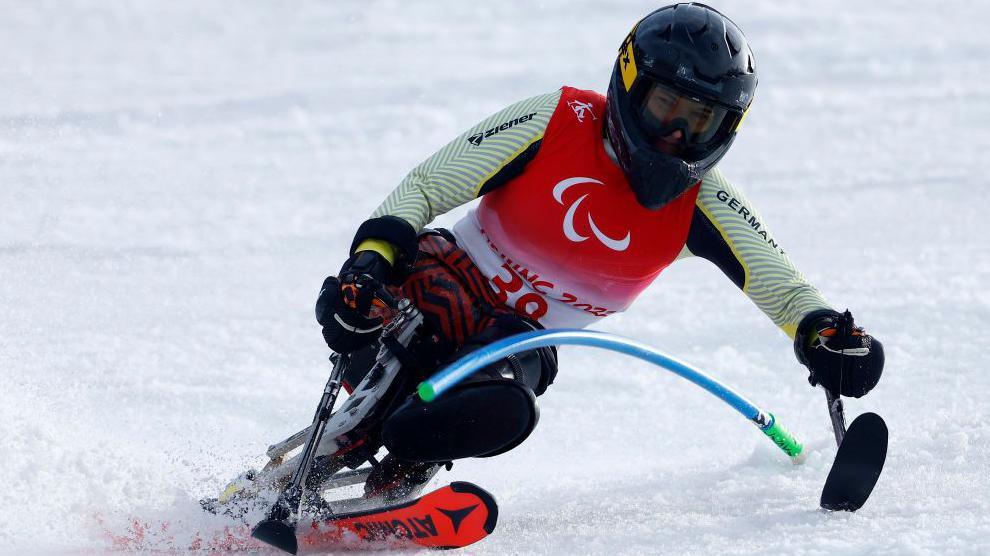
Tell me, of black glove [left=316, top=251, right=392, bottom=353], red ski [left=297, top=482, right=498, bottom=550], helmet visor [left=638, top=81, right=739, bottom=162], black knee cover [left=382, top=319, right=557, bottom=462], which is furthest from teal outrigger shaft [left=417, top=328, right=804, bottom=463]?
helmet visor [left=638, top=81, right=739, bottom=162]

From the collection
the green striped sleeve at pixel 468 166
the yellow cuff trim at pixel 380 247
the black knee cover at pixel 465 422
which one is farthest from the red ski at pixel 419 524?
the green striped sleeve at pixel 468 166

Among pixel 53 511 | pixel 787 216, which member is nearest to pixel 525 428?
pixel 53 511

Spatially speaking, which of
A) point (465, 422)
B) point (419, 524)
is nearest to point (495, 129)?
point (465, 422)

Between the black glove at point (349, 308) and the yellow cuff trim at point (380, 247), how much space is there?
0.24 feet

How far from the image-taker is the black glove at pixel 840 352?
11.6 ft

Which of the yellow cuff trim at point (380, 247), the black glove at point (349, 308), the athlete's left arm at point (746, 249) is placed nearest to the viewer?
the black glove at point (349, 308)

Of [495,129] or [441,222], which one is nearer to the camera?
[495,129]

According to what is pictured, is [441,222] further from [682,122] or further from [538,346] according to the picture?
[538,346]

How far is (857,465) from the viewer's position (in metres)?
3.59

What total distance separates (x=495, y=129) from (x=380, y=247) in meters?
0.56

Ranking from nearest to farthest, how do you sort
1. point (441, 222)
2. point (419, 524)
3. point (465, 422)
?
point (465, 422) < point (419, 524) < point (441, 222)

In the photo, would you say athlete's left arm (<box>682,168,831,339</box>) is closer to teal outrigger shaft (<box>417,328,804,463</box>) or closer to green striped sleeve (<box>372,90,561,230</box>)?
teal outrigger shaft (<box>417,328,804,463</box>)

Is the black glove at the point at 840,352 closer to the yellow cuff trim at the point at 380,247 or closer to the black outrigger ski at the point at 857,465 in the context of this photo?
the black outrigger ski at the point at 857,465

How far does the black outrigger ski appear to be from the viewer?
141 inches
